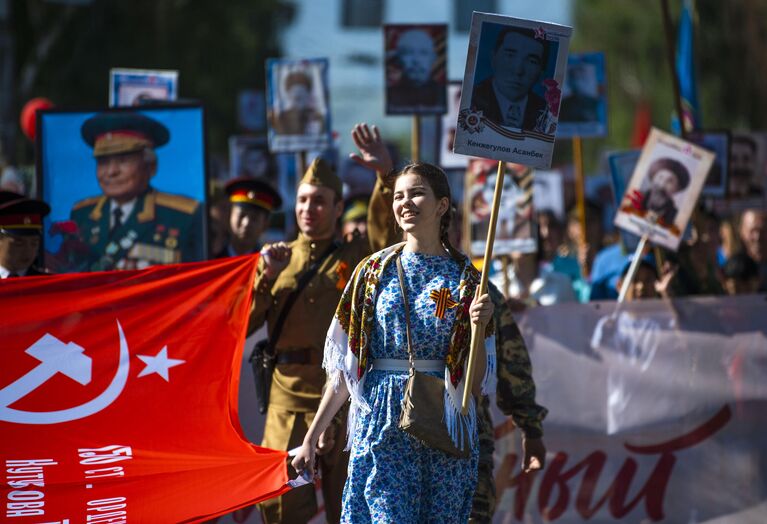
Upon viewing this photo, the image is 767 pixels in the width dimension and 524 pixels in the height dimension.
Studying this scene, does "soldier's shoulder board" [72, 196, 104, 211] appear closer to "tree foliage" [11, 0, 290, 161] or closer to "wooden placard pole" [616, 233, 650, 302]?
"wooden placard pole" [616, 233, 650, 302]

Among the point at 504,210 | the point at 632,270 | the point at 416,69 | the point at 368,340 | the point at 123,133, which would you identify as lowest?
the point at 632,270

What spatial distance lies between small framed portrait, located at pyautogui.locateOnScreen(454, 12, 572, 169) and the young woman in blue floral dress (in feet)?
0.83

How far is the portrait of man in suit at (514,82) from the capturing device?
5.26m

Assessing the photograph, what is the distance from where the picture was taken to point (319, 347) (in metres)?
6.21

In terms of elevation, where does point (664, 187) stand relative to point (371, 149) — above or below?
below

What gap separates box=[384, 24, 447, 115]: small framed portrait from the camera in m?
9.20

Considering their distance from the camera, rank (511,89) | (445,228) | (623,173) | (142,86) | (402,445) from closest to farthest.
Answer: (402,445) < (511,89) < (445,228) < (623,173) < (142,86)

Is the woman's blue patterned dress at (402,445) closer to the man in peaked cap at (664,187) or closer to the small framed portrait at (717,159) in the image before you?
the man in peaked cap at (664,187)

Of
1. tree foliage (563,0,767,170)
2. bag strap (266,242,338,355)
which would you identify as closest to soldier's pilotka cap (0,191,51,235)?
bag strap (266,242,338,355)

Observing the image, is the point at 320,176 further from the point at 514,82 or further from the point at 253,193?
the point at 514,82

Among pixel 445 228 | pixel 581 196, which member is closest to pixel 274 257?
pixel 445 228

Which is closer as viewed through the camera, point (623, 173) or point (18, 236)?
point (18, 236)

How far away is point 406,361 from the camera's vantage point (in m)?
5.10

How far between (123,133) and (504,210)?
95.7 inches
